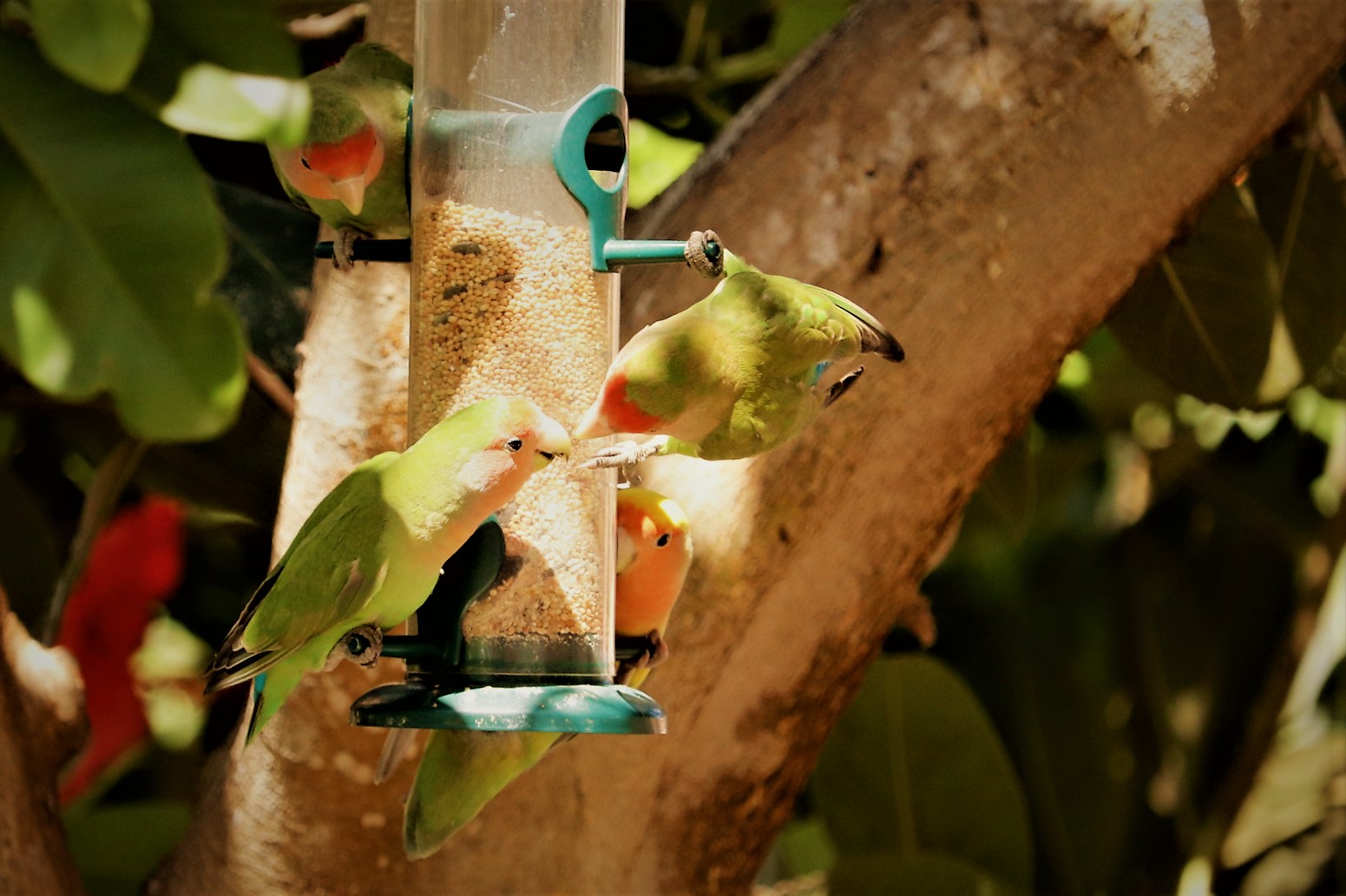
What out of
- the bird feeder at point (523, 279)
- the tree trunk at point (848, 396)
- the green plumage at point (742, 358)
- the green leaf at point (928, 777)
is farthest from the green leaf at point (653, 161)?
the green leaf at point (928, 777)

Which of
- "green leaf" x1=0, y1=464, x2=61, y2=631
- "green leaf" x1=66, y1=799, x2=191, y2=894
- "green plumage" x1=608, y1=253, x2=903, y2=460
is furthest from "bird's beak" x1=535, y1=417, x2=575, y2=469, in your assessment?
"green leaf" x1=66, y1=799, x2=191, y2=894

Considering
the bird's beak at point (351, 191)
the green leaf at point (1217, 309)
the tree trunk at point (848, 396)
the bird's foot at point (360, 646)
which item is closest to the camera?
the bird's foot at point (360, 646)

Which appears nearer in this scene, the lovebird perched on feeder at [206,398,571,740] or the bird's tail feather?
the lovebird perched on feeder at [206,398,571,740]

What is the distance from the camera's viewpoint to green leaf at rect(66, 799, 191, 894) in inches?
94.1

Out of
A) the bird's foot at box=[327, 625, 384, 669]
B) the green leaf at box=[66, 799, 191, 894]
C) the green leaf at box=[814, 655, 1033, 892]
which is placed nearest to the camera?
the bird's foot at box=[327, 625, 384, 669]

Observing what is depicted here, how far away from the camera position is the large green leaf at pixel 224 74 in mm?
1127

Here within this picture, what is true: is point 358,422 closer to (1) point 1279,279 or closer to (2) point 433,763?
(2) point 433,763

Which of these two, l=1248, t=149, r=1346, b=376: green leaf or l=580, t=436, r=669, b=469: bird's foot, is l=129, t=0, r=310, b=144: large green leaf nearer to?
l=580, t=436, r=669, b=469: bird's foot

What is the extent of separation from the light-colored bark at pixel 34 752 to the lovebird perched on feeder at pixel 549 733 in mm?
505

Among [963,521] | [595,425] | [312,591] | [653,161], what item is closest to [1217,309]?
[963,521]

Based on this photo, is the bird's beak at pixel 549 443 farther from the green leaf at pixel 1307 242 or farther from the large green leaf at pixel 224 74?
the green leaf at pixel 1307 242

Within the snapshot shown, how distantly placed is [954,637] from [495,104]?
2.46m

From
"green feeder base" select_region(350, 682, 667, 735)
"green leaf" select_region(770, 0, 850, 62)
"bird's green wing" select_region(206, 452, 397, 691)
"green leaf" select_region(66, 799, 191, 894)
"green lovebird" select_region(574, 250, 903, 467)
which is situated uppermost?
"green leaf" select_region(770, 0, 850, 62)

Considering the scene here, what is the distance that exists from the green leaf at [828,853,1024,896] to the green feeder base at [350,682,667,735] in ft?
3.48
